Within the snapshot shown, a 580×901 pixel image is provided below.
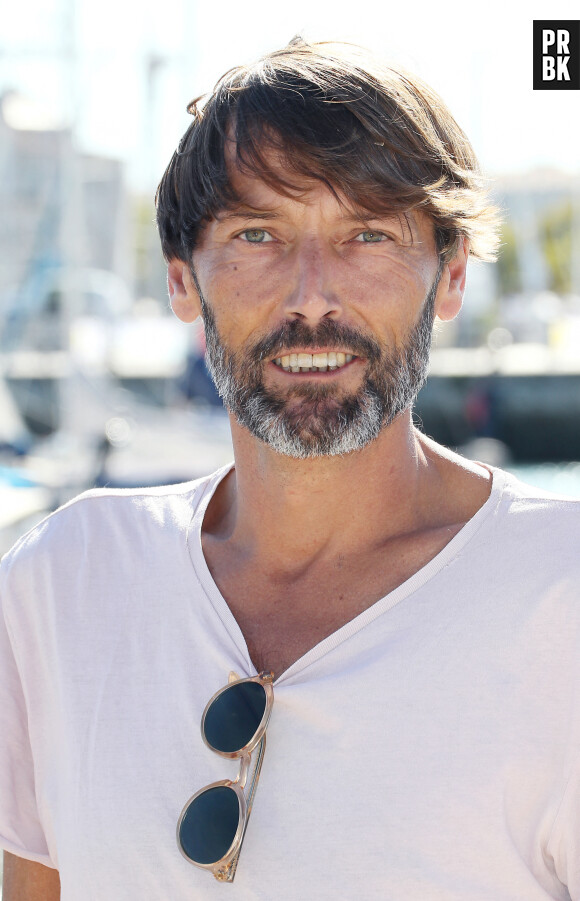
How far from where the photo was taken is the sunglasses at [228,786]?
1.52 meters

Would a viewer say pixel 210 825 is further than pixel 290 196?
No

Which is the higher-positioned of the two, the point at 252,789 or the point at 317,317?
the point at 317,317

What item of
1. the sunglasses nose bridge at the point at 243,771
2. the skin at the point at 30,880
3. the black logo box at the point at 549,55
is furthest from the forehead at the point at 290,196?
the black logo box at the point at 549,55

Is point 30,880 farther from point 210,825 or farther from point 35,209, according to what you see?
point 35,209

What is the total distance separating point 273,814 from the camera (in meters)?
1.55

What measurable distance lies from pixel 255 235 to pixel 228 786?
2.79 feet

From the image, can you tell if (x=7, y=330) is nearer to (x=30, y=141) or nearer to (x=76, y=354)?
(x=76, y=354)

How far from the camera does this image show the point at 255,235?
70.9 inches

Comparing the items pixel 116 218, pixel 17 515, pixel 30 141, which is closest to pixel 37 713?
pixel 17 515

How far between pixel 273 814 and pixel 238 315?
0.76 meters

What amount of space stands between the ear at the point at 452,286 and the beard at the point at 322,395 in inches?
4.7

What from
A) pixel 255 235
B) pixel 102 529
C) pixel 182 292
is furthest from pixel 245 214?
pixel 102 529

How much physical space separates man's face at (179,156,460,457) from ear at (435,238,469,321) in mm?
110

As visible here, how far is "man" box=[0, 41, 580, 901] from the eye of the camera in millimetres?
1501
